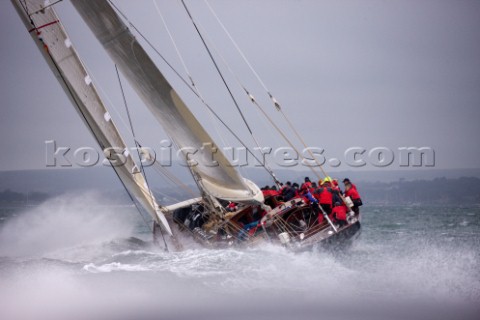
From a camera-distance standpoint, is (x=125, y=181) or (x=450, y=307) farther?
(x=125, y=181)

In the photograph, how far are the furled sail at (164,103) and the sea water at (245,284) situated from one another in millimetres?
1847

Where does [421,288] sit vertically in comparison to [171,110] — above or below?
below

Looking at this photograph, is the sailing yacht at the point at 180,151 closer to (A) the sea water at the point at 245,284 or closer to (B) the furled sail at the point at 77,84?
(B) the furled sail at the point at 77,84

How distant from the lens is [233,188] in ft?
56.6

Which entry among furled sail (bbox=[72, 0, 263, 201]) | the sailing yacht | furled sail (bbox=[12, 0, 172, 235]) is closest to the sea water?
the sailing yacht

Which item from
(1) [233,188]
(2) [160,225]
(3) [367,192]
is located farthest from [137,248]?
(3) [367,192]

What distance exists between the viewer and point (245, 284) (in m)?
15.2

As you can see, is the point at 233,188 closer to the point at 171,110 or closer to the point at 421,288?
the point at 171,110

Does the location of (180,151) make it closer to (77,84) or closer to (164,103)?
(164,103)

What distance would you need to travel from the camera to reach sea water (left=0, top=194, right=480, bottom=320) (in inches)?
513

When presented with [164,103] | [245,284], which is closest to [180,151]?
[164,103]

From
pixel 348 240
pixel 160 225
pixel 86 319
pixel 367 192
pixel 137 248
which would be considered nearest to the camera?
pixel 86 319

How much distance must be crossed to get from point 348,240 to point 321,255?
125cm

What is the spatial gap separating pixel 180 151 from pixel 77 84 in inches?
139
